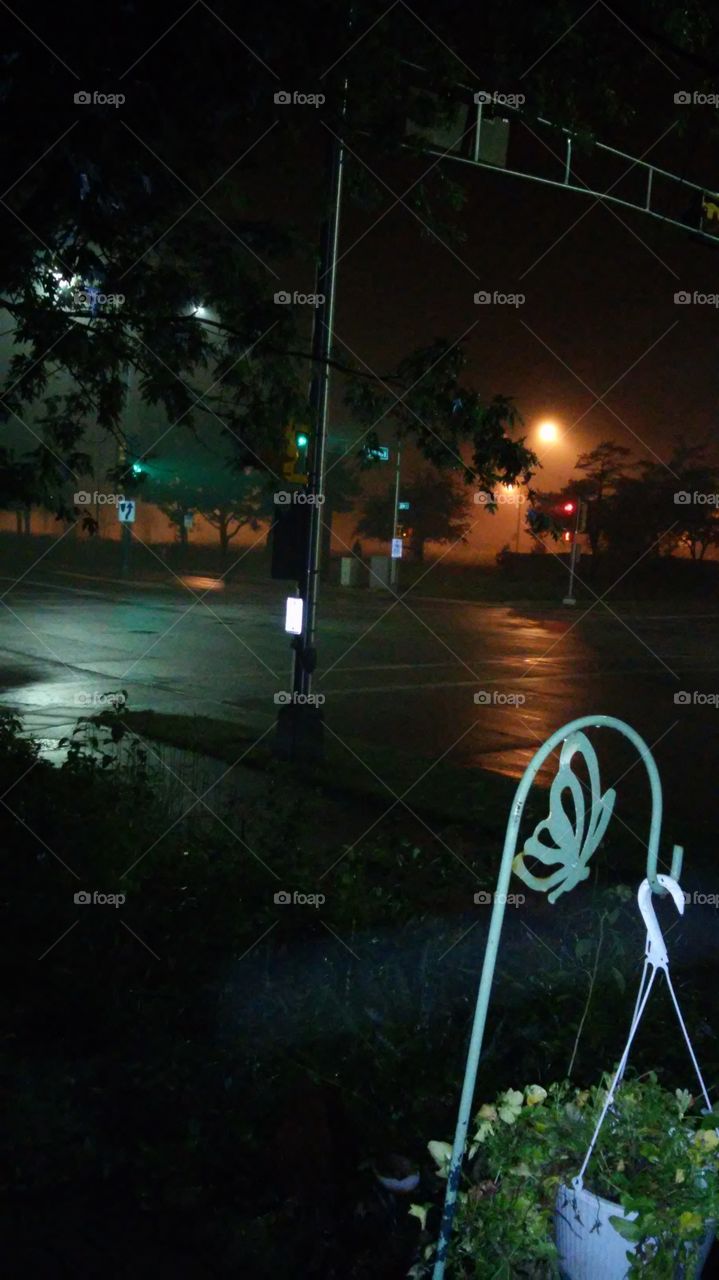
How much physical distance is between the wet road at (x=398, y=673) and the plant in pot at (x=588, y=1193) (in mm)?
8066

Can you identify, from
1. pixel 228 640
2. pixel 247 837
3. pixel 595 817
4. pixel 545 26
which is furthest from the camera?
pixel 228 640

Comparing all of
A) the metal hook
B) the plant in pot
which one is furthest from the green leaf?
the metal hook

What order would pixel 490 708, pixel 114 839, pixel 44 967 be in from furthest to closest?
pixel 490 708, pixel 114 839, pixel 44 967

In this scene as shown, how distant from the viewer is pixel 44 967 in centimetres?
515

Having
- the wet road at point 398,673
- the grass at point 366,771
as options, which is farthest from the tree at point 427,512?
the grass at point 366,771

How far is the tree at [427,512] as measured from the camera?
216ft

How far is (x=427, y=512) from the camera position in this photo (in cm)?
6681

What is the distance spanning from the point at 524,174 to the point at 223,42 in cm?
374

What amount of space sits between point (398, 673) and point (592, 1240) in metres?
17.1

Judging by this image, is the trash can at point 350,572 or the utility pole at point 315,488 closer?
the utility pole at point 315,488

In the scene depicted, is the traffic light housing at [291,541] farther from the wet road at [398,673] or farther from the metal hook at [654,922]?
the metal hook at [654,922]

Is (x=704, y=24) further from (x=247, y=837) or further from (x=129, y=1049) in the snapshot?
(x=129, y=1049)

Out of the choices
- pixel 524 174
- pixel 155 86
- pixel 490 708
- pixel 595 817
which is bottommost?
pixel 490 708

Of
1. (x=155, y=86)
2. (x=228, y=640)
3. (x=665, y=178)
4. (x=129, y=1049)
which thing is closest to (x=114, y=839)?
(x=129, y=1049)
